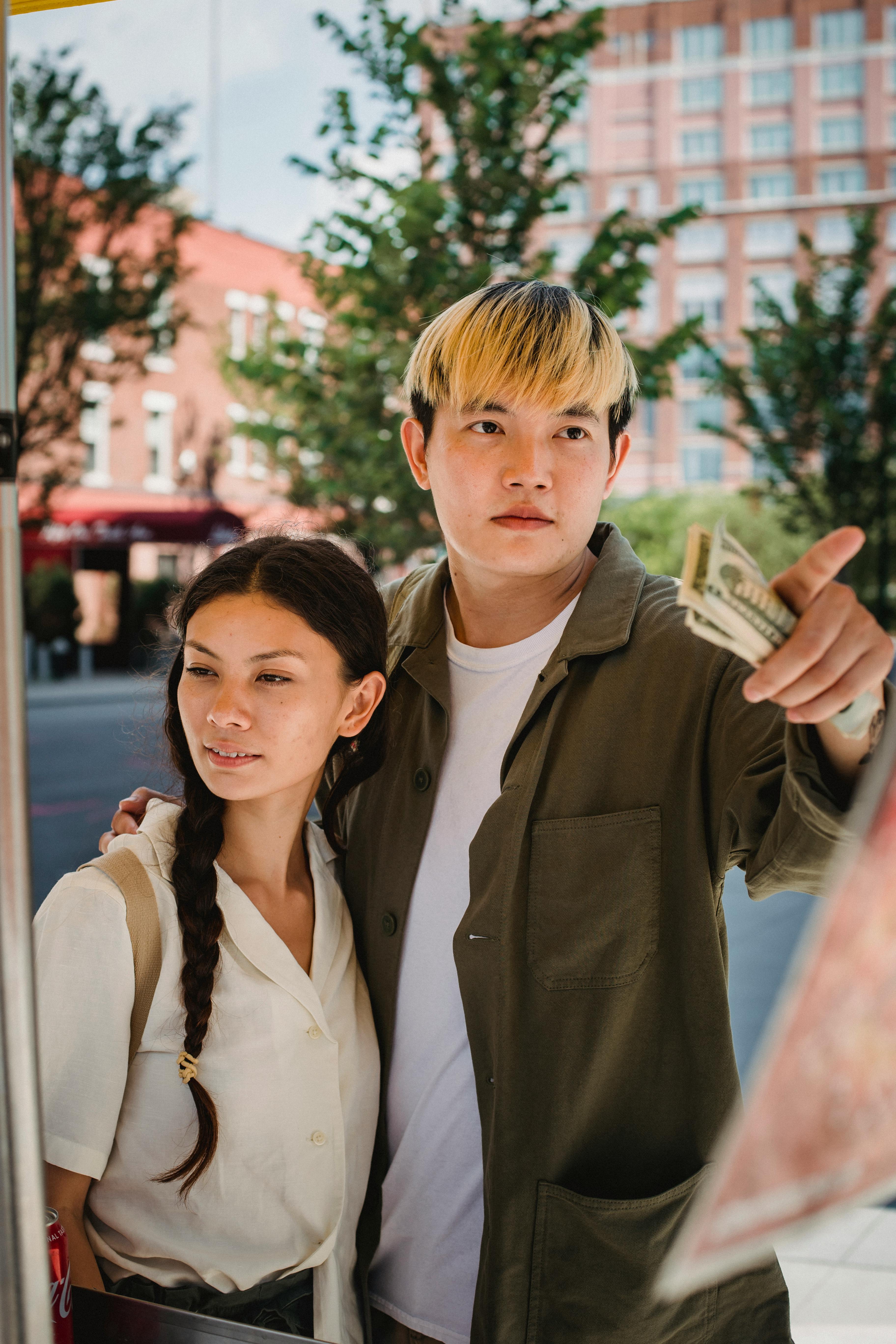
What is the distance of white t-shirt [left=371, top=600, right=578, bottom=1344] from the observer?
1.55 m

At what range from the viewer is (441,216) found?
189 inches

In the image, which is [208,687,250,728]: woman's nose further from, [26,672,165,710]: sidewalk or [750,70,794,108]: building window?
[750,70,794,108]: building window

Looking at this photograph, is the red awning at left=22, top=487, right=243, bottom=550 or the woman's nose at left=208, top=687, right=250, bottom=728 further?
the red awning at left=22, top=487, right=243, bottom=550

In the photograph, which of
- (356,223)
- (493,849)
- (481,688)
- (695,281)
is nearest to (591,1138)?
(493,849)

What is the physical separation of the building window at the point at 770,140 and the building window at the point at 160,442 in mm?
37997

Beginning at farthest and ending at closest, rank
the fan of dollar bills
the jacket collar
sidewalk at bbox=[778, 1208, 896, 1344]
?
sidewalk at bbox=[778, 1208, 896, 1344] → the jacket collar → the fan of dollar bills

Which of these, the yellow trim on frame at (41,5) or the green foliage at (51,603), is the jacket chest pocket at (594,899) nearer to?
the yellow trim on frame at (41,5)

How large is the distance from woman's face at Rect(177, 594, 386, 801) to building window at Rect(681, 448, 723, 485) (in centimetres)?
4852

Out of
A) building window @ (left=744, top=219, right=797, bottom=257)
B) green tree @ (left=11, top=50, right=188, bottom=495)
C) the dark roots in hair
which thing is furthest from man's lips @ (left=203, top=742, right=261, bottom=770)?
building window @ (left=744, top=219, right=797, bottom=257)

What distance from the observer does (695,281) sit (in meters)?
49.8

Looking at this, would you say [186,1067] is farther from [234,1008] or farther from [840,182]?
[840,182]

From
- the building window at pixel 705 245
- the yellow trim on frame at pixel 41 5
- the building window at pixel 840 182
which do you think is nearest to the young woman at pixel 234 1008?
the yellow trim on frame at pixel 41 5

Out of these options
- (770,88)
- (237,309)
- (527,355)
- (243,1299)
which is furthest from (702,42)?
(243,1299)

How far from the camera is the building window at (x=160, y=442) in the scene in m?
22.5
